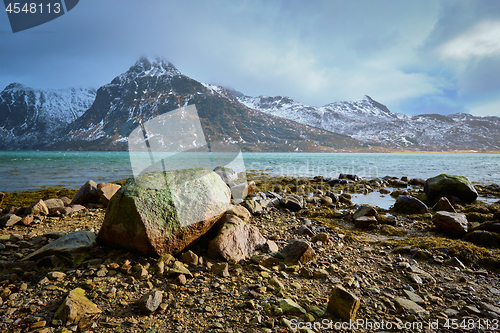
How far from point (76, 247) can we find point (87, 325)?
77.5 inches

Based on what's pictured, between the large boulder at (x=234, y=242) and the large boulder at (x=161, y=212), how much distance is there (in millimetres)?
328

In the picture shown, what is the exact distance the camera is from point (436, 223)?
7.62 metres

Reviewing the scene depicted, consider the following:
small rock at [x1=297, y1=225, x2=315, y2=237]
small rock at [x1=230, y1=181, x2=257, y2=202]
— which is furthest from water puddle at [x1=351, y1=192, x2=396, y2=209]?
small rock at [x1=297, y1=225, x2=315, y2=237]

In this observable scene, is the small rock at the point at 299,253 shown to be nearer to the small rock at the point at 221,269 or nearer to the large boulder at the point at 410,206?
the small rock at the point at 221,269

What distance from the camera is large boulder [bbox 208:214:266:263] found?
446cm

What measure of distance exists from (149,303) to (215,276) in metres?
1.20

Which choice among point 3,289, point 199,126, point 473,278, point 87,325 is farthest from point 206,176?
point 473,278

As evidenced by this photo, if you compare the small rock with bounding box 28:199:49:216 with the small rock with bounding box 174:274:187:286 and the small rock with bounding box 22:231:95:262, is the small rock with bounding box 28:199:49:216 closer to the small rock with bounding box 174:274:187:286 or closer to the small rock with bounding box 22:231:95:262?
the small rock with bounding box 22:231:95:262

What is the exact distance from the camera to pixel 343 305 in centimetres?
305

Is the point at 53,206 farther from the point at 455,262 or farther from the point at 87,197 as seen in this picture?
the point at 455,262

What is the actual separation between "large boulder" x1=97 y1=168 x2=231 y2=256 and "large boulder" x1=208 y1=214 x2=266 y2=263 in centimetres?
33

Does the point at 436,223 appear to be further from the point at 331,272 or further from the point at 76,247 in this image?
the point at 76,247

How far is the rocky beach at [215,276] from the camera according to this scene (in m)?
2.87

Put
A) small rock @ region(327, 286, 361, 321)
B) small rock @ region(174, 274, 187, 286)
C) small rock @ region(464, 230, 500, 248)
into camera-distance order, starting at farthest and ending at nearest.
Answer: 1. small rock @ region(464, 230, 500, 248)
2. small rock @ region(174, 274, 187, 286)
3. small rock @ region(327, 286, 361, 321)
